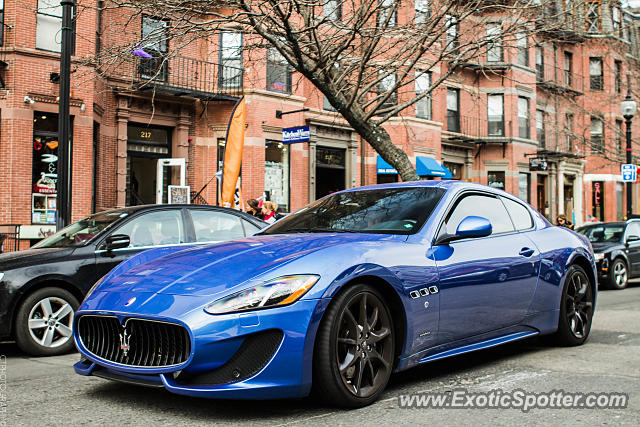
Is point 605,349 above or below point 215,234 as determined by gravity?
below

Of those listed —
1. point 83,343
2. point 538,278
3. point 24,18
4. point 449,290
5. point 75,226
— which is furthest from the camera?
point 24,18

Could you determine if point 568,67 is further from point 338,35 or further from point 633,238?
point 338,35

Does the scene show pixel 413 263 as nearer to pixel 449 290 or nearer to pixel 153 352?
pixel 449 290

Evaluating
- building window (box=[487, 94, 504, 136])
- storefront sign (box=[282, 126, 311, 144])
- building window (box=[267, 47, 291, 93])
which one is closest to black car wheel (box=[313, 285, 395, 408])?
storefront sign (box=[282, 126, 311, 144])

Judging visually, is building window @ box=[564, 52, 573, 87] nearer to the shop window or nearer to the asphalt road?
the shop window

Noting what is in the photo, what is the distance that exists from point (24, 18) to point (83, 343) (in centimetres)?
1439

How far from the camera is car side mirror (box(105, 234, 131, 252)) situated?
7074 millimetres

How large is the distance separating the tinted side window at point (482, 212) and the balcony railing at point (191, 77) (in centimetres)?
1443

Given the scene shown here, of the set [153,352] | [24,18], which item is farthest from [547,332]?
[24,18]

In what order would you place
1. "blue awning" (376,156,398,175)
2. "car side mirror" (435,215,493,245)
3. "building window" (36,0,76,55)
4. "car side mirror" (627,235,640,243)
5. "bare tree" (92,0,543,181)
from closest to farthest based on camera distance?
"car side mirror" (435,215,493,245), "bare tree" (92,0,543,181), "car side mirror" (627,235,640,243), "building window" (36,0,76,55), "blue awning" (376,156,398,175)

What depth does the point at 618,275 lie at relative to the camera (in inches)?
574

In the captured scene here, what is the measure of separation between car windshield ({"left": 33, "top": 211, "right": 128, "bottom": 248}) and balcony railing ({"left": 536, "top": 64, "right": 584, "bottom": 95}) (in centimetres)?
2795

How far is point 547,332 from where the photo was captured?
5.80 metres

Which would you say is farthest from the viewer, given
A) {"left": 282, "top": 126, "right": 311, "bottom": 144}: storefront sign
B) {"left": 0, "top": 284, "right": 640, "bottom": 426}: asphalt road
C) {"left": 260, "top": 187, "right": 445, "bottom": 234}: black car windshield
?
{"left": 282, "top": 126, "right": 311, "bottom": 144}: storefront sign
